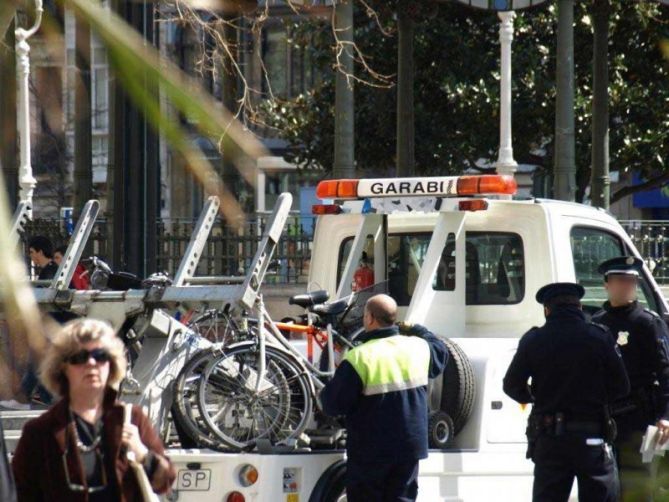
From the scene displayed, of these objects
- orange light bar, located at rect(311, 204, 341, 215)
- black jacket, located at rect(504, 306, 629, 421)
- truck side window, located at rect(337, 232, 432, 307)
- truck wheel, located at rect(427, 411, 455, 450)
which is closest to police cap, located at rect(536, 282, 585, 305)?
black jacket, located at rect(504, 306, 629, 421)

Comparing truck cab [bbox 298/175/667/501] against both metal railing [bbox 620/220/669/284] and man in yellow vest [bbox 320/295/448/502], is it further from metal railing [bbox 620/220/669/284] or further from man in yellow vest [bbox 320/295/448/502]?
metal railing [bbox 620/220/669/284]

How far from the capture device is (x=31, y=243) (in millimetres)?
10672

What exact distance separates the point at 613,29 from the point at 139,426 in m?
23.3

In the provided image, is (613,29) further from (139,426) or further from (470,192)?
(139,426)

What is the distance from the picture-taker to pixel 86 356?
3.86 m

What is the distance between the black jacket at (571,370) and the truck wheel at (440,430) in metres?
0.76

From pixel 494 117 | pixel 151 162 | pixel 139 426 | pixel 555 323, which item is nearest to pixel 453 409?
pixel 555 323

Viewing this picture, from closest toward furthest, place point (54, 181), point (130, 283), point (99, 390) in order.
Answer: point (99, 390) → point (130, 283) → point (54, 181)

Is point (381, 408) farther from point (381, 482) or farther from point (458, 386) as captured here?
point (458, 386)

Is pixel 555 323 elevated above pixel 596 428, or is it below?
above

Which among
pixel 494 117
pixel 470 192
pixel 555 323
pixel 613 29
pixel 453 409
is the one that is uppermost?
pixel 613 29

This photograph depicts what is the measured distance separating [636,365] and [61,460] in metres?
4.36

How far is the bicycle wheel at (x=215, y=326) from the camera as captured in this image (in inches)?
274

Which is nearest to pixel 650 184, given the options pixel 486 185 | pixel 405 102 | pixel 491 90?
pixel 491 90
